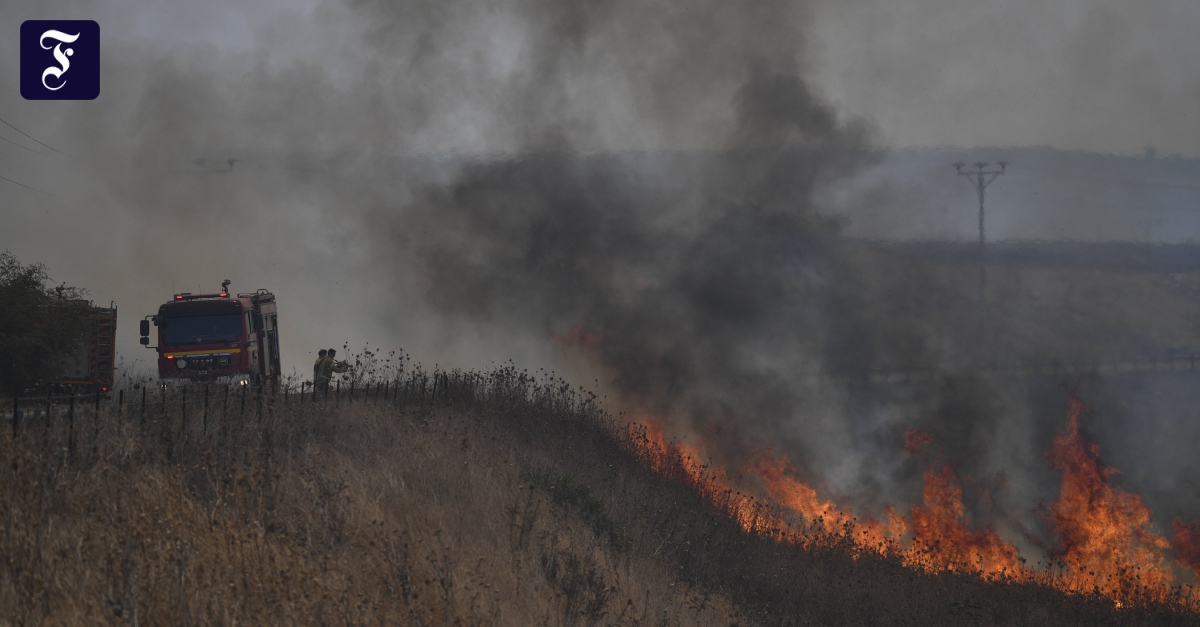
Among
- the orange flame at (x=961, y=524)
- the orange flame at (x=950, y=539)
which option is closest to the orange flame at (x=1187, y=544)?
the orange flame at (x=961, y=524)

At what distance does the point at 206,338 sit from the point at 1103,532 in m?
20.2

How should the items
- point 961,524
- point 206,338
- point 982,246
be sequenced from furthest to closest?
point 982,246, point 961,524, point 206,338

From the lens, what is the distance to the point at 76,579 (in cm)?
673

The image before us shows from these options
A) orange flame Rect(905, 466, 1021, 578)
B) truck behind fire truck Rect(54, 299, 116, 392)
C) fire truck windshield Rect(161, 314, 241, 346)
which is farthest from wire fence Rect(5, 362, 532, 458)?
orange flame Rect(905, 466, 1021, 578)

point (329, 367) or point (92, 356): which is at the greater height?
point (92, 356)

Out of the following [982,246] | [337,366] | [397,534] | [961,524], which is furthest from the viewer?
[982,246]

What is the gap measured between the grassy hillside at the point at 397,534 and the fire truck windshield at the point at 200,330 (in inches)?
235

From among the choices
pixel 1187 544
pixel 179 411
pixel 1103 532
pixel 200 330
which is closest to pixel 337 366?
pixel 200 330

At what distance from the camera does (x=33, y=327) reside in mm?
21188

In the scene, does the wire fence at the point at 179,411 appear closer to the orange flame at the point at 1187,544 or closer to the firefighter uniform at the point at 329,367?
the firefighter uniform at the point at 329,367

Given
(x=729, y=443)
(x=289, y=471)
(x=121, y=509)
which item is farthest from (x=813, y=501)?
Answer: (x=121, y=509)

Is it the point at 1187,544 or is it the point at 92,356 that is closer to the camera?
the point at 1187,544

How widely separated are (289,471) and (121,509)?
2.28 metres

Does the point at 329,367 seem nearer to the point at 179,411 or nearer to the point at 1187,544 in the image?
the point at 179,411
